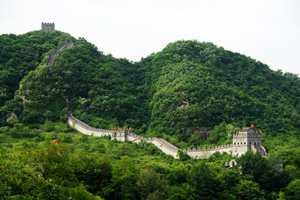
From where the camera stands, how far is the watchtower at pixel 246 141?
82.6m

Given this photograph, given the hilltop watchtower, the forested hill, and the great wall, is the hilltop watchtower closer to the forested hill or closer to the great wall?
the forested hill

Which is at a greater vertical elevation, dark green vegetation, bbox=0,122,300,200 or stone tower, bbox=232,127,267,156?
stone tower, bbox=232,127,267,156

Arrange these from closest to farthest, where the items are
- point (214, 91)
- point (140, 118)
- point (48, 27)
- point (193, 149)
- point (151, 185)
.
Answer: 1. point (151, 185)
2. point (193, 149)
3. point (140, 118)
4. point (214, 91)
5. point (48, 27)

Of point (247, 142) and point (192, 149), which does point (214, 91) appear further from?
point (247, 142)

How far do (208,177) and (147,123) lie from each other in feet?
151

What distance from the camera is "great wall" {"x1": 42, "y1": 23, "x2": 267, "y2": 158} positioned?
8304cm

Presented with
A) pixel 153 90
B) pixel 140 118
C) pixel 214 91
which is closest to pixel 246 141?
Answer: pixel 214 91

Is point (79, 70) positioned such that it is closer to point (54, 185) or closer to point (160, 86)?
point (160, 86)

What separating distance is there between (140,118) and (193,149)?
108 feet

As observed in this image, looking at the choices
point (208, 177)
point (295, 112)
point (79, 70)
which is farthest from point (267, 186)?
point (79, 70)

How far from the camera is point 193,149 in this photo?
89500mm

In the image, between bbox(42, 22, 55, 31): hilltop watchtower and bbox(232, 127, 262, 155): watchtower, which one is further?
bbox(42, 22, 55, 31): hilltop watchtower

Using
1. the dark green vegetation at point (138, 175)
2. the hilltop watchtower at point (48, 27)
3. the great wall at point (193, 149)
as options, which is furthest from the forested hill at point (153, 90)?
the hilltop watchtower at point (48, 27)

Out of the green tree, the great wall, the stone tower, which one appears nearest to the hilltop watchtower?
the great wall
